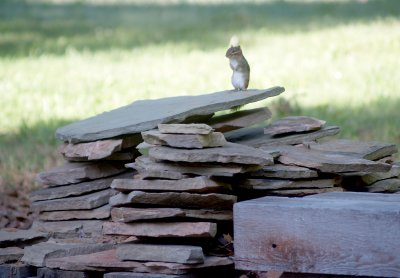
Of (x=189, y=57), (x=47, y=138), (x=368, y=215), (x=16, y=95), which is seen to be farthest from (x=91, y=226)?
(x=189, y=57)

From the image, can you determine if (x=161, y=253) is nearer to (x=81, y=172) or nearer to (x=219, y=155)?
(x=219, y=155)

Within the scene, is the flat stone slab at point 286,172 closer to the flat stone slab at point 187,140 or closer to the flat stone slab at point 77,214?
the flat stone slab at point 187,140

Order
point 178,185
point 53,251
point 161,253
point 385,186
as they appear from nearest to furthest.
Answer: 1. point 161,253
2. point 178,185
3. point 53,251
4. point 385,186

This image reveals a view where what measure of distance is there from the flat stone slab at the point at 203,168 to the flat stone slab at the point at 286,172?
13 cm

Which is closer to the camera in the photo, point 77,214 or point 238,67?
point 77,214

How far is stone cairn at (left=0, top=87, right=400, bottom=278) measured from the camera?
14.7 feet

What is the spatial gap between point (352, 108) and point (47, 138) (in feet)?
9.18

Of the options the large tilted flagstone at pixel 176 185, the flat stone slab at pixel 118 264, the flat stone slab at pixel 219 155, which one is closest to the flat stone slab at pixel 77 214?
the flat stone slab at pixel 118 264

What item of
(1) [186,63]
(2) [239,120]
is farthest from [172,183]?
(1) [186,63]

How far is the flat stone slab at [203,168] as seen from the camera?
448 cm

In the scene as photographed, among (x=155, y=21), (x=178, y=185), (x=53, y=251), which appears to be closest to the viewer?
(x=178, y=185)

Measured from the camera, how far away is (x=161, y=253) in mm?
4402

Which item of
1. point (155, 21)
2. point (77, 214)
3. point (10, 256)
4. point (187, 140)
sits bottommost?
point (10, 256)

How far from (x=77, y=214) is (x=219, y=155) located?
1.28 metres
